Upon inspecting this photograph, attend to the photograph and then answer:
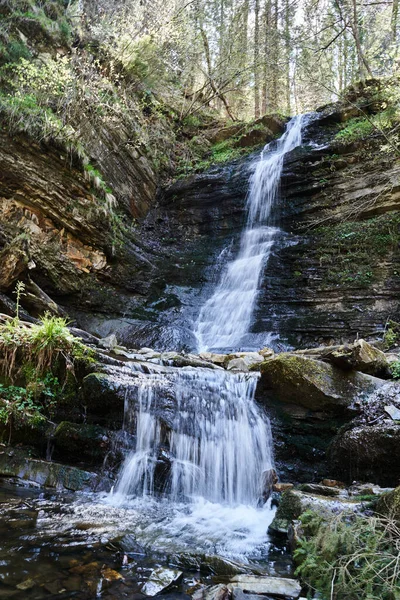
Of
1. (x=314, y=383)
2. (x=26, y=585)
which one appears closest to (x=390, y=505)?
(x=26, y=585)

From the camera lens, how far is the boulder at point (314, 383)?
17.7 feet

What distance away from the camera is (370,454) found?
458cm

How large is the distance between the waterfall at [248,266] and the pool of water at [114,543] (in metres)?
5.58

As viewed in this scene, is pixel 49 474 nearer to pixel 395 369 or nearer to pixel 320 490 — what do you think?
pixel 320 490

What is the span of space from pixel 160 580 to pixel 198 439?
2.73m

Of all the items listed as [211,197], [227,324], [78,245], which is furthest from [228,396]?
[211,197]

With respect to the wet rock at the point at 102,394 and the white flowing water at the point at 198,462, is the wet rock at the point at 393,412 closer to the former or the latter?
the white flowing water at the point at 198,462

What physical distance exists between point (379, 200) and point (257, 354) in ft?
20.2

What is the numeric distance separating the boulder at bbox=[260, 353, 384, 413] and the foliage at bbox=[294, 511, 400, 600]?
2.66 meters

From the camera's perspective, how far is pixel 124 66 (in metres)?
13.9

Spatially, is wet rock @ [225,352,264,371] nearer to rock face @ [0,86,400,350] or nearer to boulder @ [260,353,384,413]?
boulder @ [260,353,384,413]

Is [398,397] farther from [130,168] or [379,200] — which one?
[130,168]

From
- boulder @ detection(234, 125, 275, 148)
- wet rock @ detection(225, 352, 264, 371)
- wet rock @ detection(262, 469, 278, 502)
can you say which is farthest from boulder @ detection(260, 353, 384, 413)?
boulder @ detection(234, 125, 275, 148)

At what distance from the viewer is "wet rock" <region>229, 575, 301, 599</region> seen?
2424 millimetres
